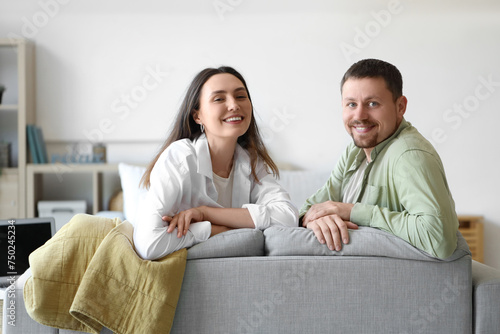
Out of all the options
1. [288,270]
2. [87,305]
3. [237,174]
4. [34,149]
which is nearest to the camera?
[87,305]

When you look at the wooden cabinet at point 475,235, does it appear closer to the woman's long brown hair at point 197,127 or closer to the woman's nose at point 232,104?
the woman's long brown hair at point 197,127

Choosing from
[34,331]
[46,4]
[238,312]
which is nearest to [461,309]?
[238,312]

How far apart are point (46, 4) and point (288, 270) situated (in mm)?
3582

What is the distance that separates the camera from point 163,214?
1.57 m

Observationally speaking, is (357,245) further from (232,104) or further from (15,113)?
(15,113)

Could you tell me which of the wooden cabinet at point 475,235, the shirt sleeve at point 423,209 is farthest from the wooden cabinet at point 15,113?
the wooden cabinet at point 475,235

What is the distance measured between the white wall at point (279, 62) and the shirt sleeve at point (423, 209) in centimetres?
275

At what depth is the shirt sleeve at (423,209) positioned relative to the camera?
1.45 meters

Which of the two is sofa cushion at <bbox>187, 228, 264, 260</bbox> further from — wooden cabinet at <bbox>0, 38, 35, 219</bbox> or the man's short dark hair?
wooden cabinet at <bbox>0, 38, 35, 219</bbox>

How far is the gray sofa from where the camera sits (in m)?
1.46

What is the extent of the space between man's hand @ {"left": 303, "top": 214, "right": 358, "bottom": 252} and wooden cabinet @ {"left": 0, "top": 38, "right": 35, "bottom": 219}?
3.05 metres

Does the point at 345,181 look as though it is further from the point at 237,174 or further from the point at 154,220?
the point at 154,220

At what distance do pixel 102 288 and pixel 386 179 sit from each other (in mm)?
913

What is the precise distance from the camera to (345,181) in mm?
2008
